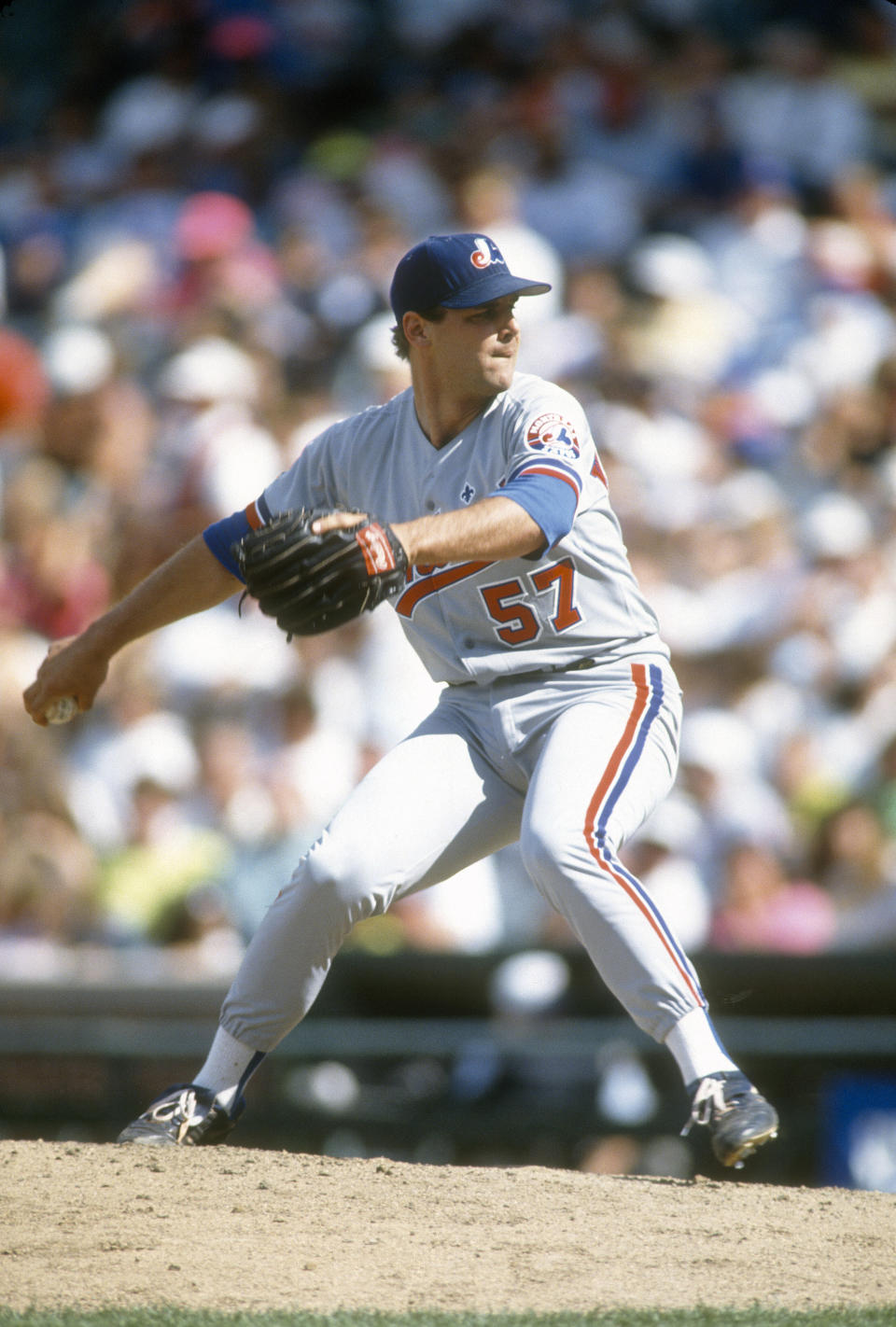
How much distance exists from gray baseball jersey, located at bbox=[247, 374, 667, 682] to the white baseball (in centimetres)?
58

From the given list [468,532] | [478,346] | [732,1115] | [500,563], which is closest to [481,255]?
[478,346]

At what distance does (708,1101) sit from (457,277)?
169cm

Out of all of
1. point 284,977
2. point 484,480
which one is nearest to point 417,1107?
point 284,977

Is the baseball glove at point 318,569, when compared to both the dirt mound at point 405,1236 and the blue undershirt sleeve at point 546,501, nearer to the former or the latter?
the blue undershirt sleeve at point 546,501

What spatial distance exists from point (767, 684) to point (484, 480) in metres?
3.57

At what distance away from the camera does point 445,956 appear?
5781mm

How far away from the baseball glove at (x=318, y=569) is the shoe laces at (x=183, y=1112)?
3.91ft

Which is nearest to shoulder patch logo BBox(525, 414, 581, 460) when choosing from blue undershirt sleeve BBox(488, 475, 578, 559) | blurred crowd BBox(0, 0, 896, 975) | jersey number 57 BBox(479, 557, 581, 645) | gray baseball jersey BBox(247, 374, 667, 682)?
gray baseball jersey BBox(247, 374, 667, 682)

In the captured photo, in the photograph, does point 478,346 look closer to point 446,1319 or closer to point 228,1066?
point 228,1066

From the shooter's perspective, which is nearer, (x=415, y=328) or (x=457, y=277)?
(x=457, y=277)

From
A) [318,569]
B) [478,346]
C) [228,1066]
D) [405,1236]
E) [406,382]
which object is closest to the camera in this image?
[318,569]

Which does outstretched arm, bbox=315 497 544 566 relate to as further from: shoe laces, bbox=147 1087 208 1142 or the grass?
shoe laces, bbox=147 1087 208 1142

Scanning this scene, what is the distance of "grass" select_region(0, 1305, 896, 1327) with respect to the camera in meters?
2.54

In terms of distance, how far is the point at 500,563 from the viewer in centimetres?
334
